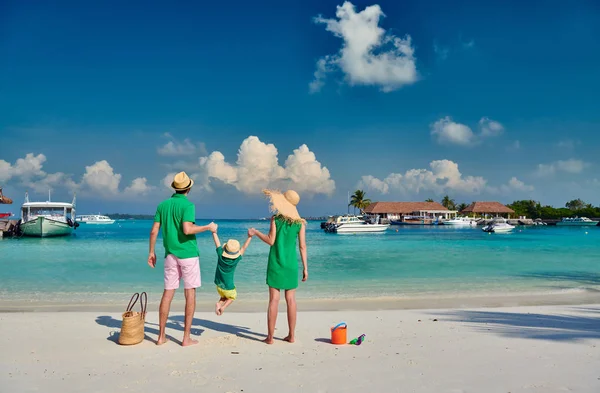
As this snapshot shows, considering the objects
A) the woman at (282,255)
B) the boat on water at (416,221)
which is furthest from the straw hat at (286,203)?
the boat on water at (416,221)

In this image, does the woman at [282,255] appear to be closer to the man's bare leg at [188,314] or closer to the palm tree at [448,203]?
the man's bare leg at [188,314]

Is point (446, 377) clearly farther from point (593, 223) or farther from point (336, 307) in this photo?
point (593, 223)

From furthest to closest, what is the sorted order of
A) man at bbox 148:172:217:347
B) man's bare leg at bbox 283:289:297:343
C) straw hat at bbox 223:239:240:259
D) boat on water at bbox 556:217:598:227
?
boat on water at bbox 556:217:598:227
straw hat at bbox 223:239:240:259
man's bare leg at bbox 283:289:297:343
man at bbox 148:172:217:347

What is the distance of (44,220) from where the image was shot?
164 ft

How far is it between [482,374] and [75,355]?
441cm

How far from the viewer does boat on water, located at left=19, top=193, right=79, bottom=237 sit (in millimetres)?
49719

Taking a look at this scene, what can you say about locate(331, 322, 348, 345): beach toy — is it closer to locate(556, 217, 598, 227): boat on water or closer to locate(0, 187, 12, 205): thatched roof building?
locate(0, 187, 12, 205): thatched roof building

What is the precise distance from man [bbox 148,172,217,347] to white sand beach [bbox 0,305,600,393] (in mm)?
637

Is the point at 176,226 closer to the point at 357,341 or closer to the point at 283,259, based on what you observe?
the point at 283,259

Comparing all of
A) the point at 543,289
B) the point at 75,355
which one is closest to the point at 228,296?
the point at 75,355

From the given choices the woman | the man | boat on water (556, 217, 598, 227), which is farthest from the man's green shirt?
boat on water (556, 217, 598, 227)

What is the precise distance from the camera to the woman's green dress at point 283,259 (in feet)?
17.9

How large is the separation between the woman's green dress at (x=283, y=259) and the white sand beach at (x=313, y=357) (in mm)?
796

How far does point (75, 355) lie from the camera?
199 inches
